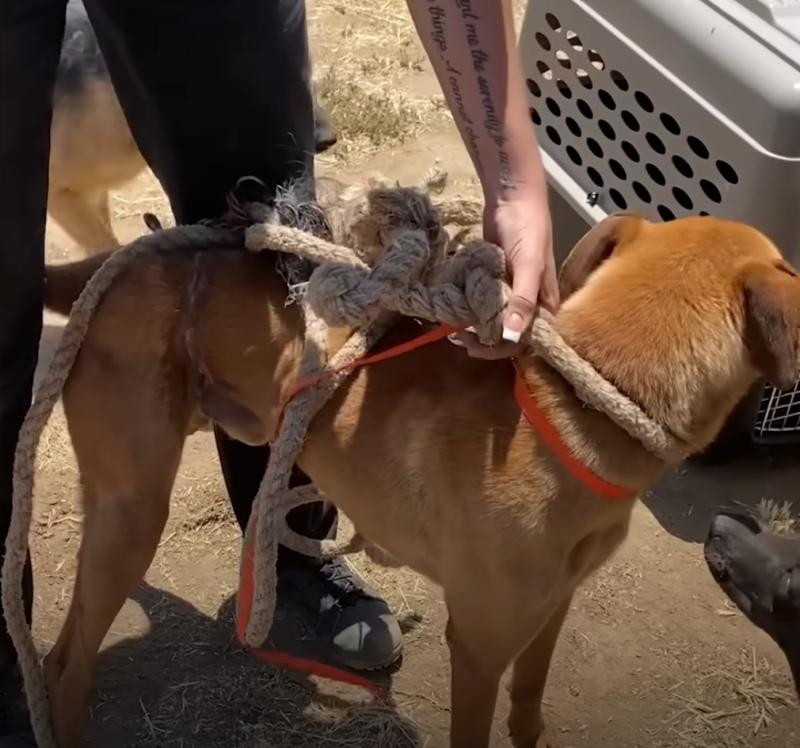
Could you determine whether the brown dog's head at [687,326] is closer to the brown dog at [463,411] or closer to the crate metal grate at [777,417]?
the brown dog at [463,411]

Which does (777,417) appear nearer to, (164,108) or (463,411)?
(463,411)

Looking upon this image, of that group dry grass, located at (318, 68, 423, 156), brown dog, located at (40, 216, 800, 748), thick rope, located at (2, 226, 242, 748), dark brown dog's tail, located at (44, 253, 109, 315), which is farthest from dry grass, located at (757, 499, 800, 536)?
dry grass, located at (318, 68, 423, 156)

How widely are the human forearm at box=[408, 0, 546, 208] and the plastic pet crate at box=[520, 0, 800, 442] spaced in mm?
1076

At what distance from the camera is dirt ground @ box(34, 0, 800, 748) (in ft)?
7.84

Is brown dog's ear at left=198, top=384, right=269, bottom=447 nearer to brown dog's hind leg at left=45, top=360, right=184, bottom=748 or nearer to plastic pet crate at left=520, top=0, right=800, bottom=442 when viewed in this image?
brown dog's hind leg at left=45, top=360, right=184, bottom=748

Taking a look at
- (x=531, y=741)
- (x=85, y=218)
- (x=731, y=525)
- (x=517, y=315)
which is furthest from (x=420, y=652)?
(x=85, y=218)

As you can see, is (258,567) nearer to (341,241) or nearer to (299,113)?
(341,241)

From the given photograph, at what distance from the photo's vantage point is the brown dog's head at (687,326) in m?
1.67

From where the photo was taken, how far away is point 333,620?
2.53 meters

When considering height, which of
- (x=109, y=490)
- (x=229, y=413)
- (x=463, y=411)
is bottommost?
(x=109, y=490)

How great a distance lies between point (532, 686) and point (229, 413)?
0.81 m

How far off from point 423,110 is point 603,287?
2777mm

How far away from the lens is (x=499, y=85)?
1.71 m

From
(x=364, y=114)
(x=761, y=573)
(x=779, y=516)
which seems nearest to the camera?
(x=761, y=573)
